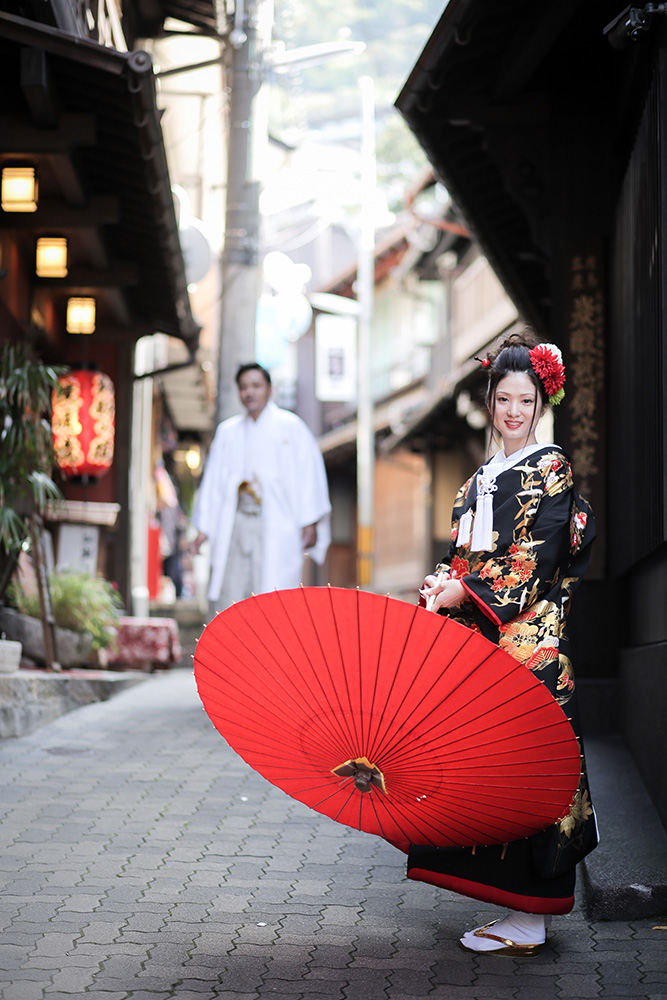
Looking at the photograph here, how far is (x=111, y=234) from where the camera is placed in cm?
1017

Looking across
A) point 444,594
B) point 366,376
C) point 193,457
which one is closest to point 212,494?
point 444,594

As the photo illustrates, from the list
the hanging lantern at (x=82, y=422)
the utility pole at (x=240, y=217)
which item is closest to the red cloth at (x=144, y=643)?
the hanging lantern at (x=82, y=422)

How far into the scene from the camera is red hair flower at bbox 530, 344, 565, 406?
3818 millimetres

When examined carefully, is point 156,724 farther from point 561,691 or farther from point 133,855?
point 561,691

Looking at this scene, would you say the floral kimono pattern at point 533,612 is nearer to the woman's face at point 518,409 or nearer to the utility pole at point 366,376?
the woman's face at point 518,409

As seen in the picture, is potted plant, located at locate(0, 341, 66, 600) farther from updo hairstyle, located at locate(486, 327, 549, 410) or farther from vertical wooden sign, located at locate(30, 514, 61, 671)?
updo hairstyle, located at locate(486, 327, 549, 410)

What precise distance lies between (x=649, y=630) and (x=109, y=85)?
4.39 m

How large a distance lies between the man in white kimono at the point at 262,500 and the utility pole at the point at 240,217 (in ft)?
9.29

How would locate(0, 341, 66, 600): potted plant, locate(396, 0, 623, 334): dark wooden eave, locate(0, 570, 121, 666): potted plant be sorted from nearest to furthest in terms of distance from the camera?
1. locate(396, 0, 623, 334): dark wooden eave
2. locate(0, 341, 66, 600): potted plant
3. locate(0, 570, 121, 666): potted plant

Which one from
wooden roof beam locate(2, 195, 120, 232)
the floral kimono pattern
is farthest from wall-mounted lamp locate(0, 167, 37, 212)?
the floral kimono pattern

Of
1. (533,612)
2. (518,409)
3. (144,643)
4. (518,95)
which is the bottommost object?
(144,643)

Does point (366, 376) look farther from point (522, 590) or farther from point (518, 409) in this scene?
point (522, 590)

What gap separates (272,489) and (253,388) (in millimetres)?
768

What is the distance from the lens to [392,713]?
3.22m
